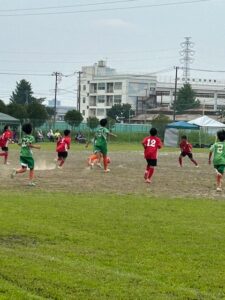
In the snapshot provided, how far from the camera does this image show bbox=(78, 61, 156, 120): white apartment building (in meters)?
132

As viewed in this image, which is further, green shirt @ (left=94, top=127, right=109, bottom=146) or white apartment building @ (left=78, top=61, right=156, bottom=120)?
white apartment building @ (left=78, top=61, right=156, bottom=120)

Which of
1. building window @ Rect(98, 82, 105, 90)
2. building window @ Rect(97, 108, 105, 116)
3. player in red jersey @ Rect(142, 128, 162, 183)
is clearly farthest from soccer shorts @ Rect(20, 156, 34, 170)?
building window @ Rect(98, 82, 105, 90)

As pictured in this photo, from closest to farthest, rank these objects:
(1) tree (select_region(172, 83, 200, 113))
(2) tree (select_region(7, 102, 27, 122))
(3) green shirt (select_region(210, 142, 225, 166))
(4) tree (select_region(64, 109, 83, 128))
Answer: (3) green shirt (select_region(210, 142, 225, 166))
(2) tree (select_region(7, 102, 27, 122))
(4) tree (select_region(64, 109, 83, 128))
(1) tree (select_region(172, 83, 200, 113))

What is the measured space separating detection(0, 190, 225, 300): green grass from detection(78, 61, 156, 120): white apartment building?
390ft

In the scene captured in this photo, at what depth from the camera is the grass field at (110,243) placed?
21.6ft

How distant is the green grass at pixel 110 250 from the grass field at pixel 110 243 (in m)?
0.01

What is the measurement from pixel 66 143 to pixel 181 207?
39.9 feet

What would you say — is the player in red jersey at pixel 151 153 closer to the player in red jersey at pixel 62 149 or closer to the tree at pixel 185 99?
the player in red jersey at pixel 62 149

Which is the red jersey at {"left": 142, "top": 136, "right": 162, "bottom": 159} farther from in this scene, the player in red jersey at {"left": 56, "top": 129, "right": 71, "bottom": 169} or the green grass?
the green grass

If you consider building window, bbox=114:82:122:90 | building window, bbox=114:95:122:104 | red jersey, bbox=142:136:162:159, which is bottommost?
red jersey, bbox=142:136:162:159

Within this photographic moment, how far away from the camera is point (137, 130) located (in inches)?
3039

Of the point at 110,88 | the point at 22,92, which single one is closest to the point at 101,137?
the point at 22,92

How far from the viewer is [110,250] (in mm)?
8555

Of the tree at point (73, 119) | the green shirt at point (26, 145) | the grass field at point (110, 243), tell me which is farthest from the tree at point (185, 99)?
the grass field at point (110, 243)
